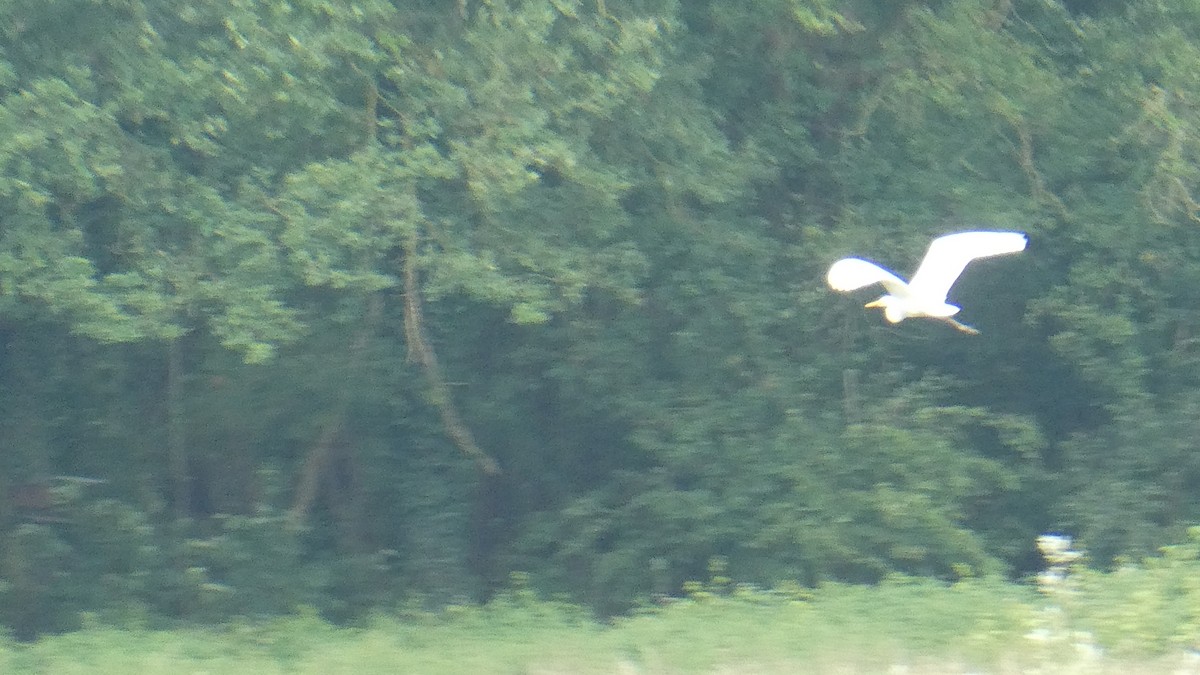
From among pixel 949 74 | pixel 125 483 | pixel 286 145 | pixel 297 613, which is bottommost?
pixel 297 613

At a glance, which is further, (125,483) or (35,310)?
(125,483)

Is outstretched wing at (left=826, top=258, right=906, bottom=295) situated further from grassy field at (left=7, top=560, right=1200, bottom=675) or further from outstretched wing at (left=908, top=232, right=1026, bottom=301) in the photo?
grassy field at (left=7, top=560, right=1200, bottom=675)

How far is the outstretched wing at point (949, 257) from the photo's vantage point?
7402 millimetres

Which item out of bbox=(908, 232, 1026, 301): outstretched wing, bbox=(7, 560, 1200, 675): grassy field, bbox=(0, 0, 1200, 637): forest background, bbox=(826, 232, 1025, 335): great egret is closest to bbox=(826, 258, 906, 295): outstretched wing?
bbox=(826, 232, 1025, 335): great egret

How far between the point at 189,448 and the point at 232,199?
8.61 ft

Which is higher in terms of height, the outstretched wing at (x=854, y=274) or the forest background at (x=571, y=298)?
the forest background at (x=571, y=298)

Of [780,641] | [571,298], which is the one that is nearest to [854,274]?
[780,641]

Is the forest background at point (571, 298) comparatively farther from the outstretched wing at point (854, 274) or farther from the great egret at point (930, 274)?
the outstretched wing at point (854, 274)

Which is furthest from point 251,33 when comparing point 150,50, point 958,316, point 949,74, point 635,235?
point 958,316

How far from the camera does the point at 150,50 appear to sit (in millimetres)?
9000

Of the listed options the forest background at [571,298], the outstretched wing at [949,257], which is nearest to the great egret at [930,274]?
the outstretched wing at [949,257]

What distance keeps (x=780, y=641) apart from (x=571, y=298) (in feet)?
9.88

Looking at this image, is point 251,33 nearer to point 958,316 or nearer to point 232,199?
point 232,199

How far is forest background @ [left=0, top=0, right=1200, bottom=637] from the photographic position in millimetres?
9117
